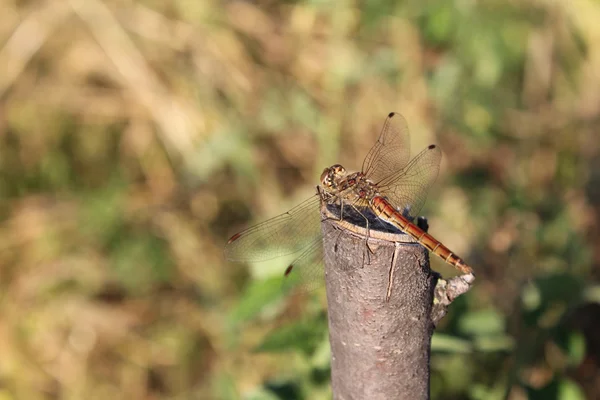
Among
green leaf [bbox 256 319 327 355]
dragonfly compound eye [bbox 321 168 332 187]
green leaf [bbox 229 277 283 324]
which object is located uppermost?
dragonfly compound eye [bbox 321 168 332 187]

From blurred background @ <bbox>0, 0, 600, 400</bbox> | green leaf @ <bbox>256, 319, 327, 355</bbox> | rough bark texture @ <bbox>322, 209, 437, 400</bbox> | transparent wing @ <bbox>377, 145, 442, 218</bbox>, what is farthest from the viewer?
blurred background @ <bbox>0, 0, 600, 400</bbox>

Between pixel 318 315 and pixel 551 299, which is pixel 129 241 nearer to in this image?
pixel 318 315

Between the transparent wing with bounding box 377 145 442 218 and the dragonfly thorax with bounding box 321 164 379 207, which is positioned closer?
the dragonfly thorax with bounding box 321 164 379 207

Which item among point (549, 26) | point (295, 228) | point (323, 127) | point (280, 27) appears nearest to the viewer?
point (295, 228)

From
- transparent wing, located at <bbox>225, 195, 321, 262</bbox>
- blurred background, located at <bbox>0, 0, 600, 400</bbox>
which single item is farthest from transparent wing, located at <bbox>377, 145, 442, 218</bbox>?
blurred background, located at <bbox>0, 0, 600, 400</bbox>

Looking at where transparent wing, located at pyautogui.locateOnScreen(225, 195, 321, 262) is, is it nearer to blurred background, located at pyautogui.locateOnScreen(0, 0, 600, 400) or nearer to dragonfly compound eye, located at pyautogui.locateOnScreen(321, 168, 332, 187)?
dragonfly compound eye, located at pyautogui.locateOnScreen(321, 168, 332, 187)

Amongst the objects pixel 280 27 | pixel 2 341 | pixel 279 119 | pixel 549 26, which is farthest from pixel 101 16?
pixel 549 26

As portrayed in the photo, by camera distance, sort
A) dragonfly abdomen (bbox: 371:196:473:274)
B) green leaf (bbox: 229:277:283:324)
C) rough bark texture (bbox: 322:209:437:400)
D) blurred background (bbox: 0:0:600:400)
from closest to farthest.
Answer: rough bark texture (bbox: 322:209:437:400) → dragonfly abdomen (bbox: 371:196:473:274) → green leaf (bbox: 229:277:283:324) → blurred background (bbox: 0:0:600:400)
